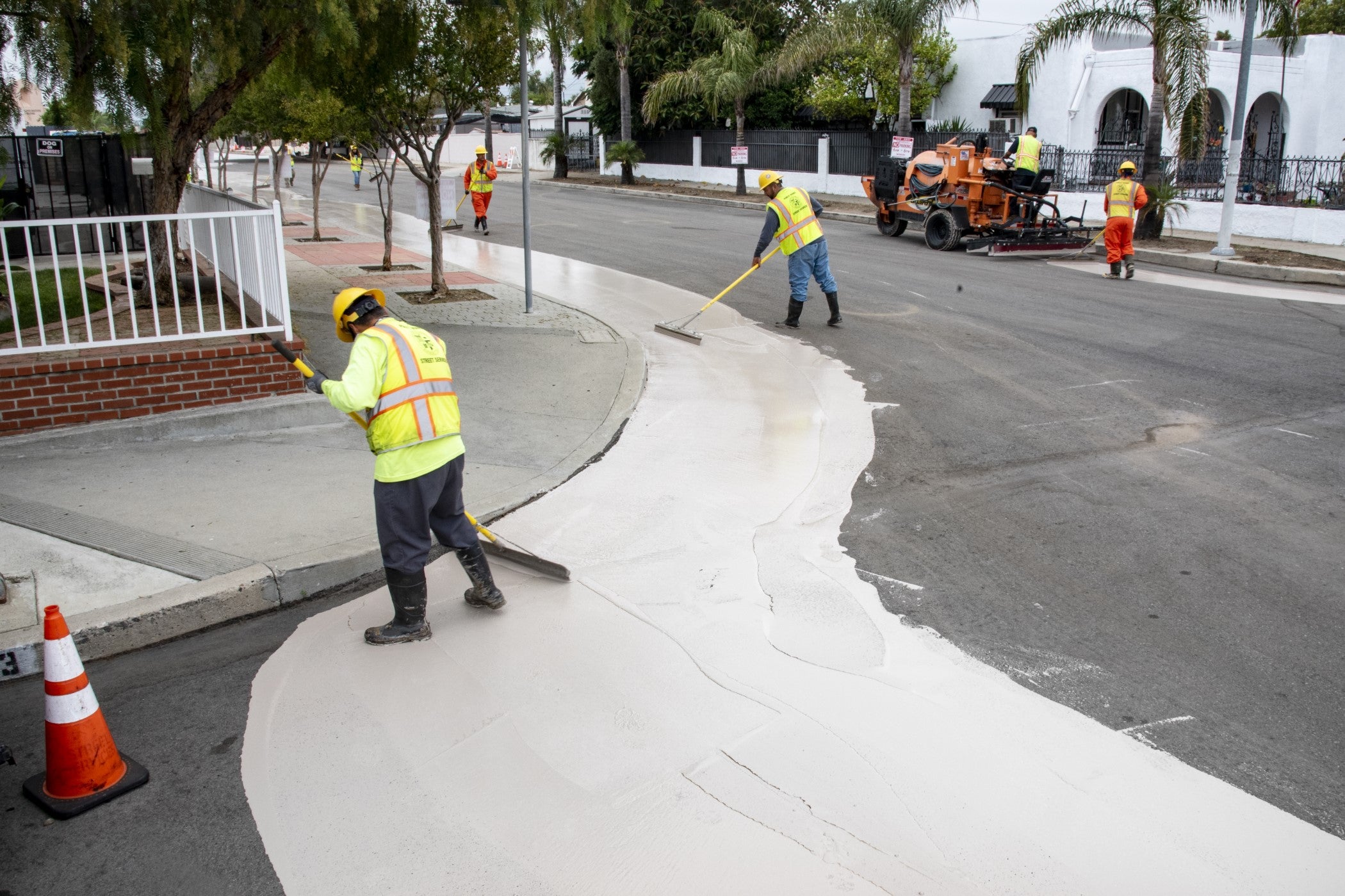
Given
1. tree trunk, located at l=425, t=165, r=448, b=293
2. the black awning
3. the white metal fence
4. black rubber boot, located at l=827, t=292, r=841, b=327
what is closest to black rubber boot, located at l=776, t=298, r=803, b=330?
black rubber boot, located at l=827, t=292, r=841, b=327

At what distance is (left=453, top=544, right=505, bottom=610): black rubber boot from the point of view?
4762 mm

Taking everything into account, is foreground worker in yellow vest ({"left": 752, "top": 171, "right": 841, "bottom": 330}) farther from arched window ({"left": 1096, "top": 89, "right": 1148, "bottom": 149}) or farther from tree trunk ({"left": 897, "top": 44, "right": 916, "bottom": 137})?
arched window ({"left": 1096, "top": 89, "right": 1148, "bottom": 149})

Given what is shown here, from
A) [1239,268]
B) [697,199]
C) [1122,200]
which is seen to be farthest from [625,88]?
[1239,268]

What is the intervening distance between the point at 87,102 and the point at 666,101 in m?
27.7

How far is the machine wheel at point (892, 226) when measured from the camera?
19234 mm

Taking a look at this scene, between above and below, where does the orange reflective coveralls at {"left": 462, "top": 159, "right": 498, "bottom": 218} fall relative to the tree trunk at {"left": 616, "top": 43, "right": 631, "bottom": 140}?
below

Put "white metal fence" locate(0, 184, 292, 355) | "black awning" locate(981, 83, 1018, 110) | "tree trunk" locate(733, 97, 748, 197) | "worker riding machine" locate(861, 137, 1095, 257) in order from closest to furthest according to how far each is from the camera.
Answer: "white metal fence" locate(0, 184, 292, 355) < "worker riding machine" locate(861, 137, 1095, 257) < "black awning" locate(981, 83, 1018, 110) < "tree trunk" locate(733, 97, 748, 197)

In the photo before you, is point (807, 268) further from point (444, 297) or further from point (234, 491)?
point (234, 491)

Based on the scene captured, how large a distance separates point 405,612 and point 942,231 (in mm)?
14840

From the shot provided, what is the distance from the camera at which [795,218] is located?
425 inches

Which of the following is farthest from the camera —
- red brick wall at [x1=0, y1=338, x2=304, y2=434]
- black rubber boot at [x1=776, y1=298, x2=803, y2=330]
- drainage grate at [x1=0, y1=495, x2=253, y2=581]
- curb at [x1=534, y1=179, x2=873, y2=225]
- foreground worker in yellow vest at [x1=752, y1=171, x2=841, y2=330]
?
curb at [x1=534, y1=179, x2=873, y2=225]

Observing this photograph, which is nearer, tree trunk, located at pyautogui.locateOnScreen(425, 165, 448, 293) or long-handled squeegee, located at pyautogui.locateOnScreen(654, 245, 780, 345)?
long-handled squeegee, located at pyautogui.locateOnScreen(654, 245, 780, 345)

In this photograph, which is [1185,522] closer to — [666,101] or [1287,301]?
[1287,301]

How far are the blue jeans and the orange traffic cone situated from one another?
8.41 meters
